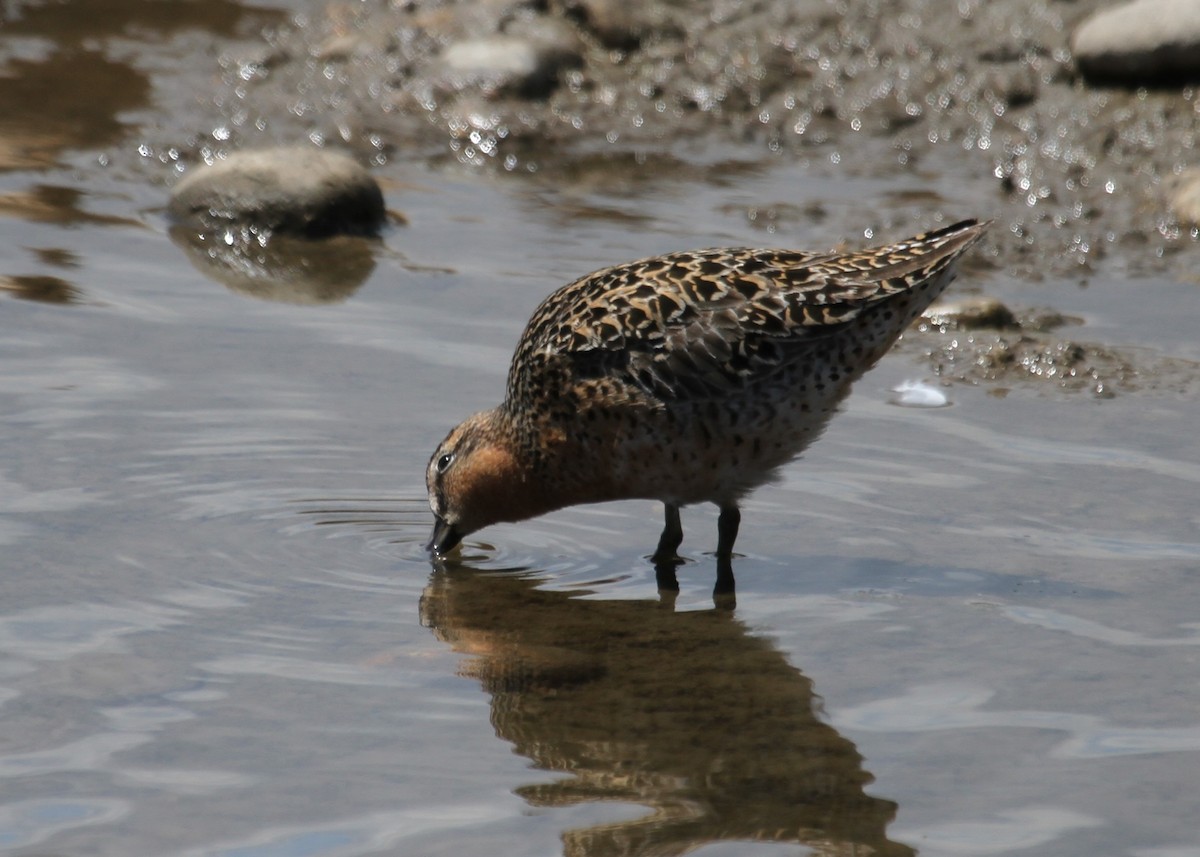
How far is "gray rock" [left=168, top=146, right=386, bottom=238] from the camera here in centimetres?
1116

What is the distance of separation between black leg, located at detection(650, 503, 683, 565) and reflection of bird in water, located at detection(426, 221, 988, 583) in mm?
14

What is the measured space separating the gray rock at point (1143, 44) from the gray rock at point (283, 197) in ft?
16.5

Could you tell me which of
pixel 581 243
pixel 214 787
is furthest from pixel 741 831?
pixel 581 243

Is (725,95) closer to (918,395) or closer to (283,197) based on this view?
(283,197)

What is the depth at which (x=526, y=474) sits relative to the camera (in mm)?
7547

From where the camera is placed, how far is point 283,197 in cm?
1116

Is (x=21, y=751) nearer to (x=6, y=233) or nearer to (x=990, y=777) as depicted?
(x=990, y=777)

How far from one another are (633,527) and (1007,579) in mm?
1719

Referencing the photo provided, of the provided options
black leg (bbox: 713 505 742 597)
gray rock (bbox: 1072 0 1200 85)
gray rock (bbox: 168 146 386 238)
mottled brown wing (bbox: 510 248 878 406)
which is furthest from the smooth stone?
gray rock (bbox: 168 146 386 238)

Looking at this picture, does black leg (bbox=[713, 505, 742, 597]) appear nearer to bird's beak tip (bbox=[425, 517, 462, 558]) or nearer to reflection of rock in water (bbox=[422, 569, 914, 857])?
reflection of rock in water (bbox=[422, 569, 914, 857])

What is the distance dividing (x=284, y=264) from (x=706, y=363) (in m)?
4.44

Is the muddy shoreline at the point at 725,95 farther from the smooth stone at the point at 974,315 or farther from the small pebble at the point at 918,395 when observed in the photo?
the small pebble at the point at 918,395

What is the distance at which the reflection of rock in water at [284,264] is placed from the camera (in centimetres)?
1045

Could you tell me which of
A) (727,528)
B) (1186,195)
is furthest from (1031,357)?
(727,528)
